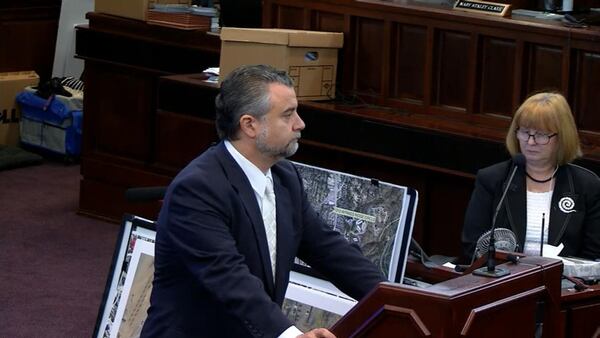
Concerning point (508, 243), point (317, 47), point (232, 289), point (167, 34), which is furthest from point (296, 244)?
point (167, 34)

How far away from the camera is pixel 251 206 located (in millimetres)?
3096

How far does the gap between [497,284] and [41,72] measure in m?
7.71

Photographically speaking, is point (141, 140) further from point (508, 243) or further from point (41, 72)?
point (508, 243)

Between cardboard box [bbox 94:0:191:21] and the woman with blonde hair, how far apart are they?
3412 mm

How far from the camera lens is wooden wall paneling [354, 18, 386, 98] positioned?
6215 millimetres

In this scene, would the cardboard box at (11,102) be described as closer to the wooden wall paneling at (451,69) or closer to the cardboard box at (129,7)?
the cardboard box at (129,7)

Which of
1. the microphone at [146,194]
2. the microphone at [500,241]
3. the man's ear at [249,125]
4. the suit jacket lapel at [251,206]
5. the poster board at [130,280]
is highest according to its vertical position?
the man's ear at [249,125]

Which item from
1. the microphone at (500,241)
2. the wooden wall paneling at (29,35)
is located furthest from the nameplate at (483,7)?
the wooden wall paneling at (29,35)

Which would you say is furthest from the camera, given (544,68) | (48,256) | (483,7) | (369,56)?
(48,256)

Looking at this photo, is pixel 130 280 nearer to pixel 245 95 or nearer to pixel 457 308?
pixel 245 95

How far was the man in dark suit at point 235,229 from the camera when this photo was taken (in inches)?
115

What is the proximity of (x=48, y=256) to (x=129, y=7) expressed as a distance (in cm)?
157

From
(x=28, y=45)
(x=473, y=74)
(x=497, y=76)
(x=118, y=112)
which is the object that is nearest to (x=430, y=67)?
(x=473, y=74)

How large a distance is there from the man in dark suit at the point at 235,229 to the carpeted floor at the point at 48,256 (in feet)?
9.69
